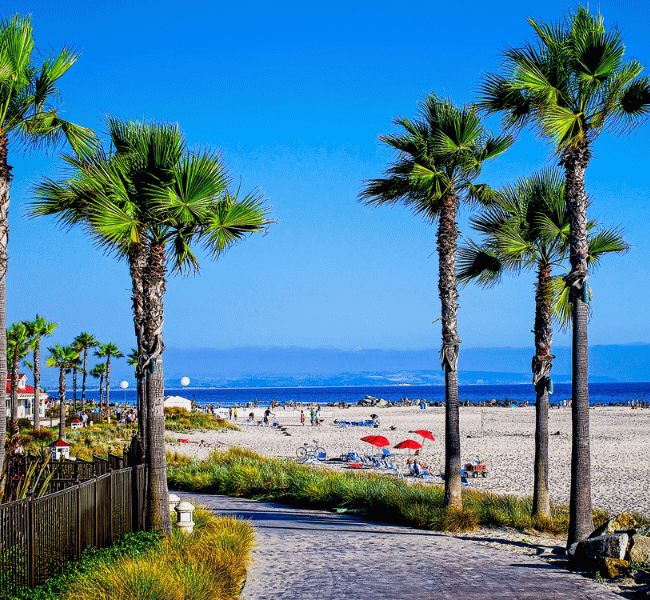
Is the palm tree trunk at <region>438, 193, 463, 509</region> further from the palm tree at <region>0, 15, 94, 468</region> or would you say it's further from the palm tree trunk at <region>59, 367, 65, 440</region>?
the palm tree trunk at <region>59, 367, 65, 440</region>

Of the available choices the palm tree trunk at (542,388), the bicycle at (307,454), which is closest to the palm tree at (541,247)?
the palm tree trunk at (542,388)

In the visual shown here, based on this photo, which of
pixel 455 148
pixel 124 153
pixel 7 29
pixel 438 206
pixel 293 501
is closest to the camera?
pixel 7 29

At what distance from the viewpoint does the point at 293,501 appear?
16.5 metres

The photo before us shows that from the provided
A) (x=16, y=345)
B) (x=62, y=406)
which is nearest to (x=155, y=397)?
(x=62, y=406)

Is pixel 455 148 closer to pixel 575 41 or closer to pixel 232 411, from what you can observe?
pixel 575 41

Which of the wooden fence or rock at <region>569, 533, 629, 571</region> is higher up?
the wooden fence

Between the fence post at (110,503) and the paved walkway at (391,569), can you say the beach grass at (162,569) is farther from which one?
the paved walkway at (391,569)

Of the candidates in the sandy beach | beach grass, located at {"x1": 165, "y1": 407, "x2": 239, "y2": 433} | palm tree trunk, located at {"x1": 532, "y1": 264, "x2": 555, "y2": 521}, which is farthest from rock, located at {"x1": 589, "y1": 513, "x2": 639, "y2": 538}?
beach grass, located at {"x1": 165, "y1": 407, "x2": 239, "y2": 433}

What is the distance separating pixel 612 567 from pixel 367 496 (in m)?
6.90

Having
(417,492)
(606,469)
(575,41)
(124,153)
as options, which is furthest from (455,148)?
(606,469)

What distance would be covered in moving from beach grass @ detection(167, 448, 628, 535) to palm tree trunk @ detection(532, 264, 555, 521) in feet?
1.26

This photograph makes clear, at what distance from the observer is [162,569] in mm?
7363

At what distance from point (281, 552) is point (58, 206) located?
21.8 ft

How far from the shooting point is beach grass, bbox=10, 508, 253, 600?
6.73 meters
